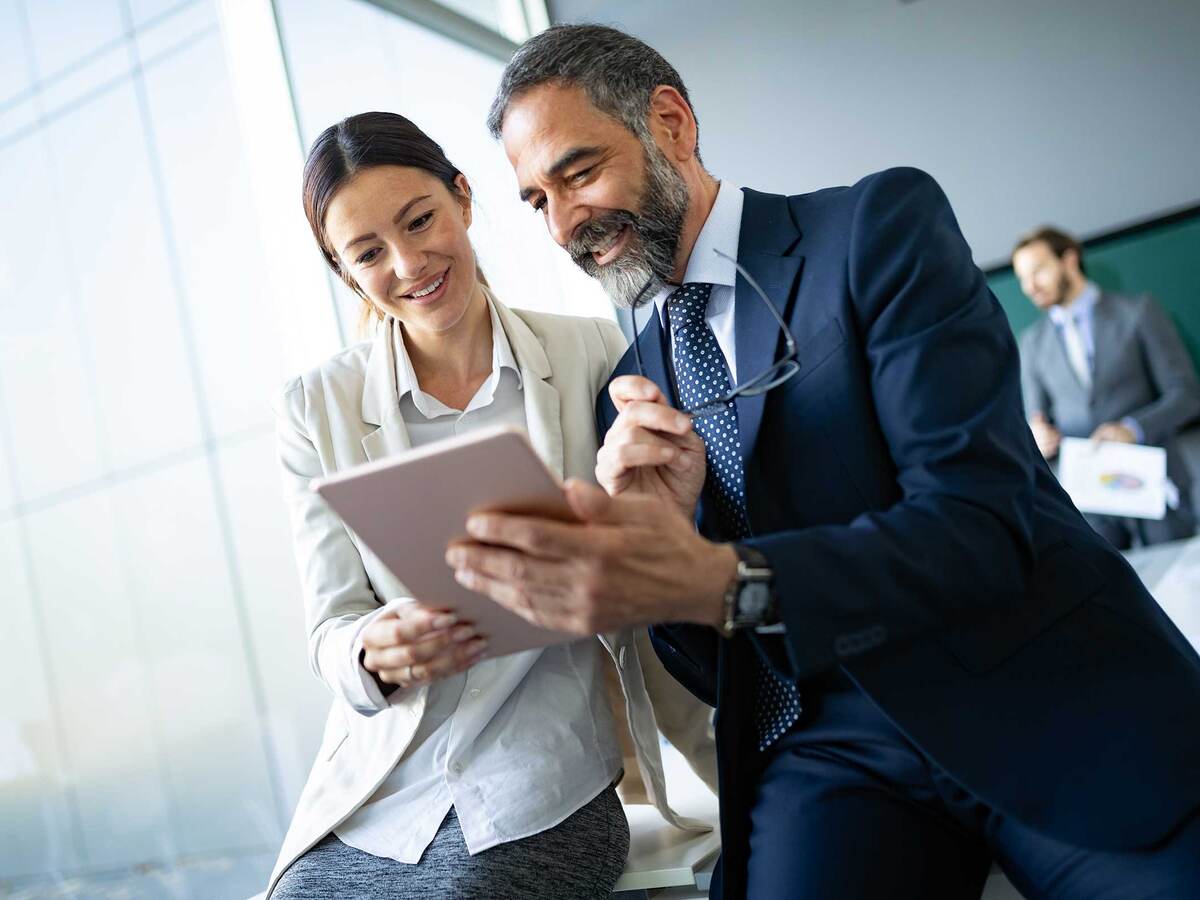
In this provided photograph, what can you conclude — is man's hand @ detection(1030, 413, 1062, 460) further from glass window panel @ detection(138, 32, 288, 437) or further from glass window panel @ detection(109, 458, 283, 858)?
glass window panel @ detection(109, 458, 283, 858)

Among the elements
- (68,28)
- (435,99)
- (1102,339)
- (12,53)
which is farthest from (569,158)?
(1102,339)

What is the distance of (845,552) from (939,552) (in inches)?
4.7

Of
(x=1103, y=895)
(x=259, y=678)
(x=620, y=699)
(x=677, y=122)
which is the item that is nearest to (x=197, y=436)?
(x=259, y=678)

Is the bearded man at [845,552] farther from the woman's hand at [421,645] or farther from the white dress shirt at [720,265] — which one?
the woman's hand at [421,645]

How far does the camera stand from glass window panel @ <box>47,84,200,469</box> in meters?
2.52

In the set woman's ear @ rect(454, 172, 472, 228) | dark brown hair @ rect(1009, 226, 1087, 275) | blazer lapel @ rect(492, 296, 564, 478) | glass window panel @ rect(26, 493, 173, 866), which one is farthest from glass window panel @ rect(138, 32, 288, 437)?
dark brown hair @ rect(1009, 226, 1087, 275)

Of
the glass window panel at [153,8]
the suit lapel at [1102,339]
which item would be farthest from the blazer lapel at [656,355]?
the suit lapel at [1102,339]

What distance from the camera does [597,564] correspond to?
1.03 meters

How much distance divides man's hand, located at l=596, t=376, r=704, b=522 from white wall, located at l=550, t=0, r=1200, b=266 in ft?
15.5

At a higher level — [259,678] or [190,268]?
[190,268]

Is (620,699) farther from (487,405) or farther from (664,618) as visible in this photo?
(664,618)

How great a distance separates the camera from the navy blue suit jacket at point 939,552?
1.21 meters

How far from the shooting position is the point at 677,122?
173cm

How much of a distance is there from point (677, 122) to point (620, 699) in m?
1.03
